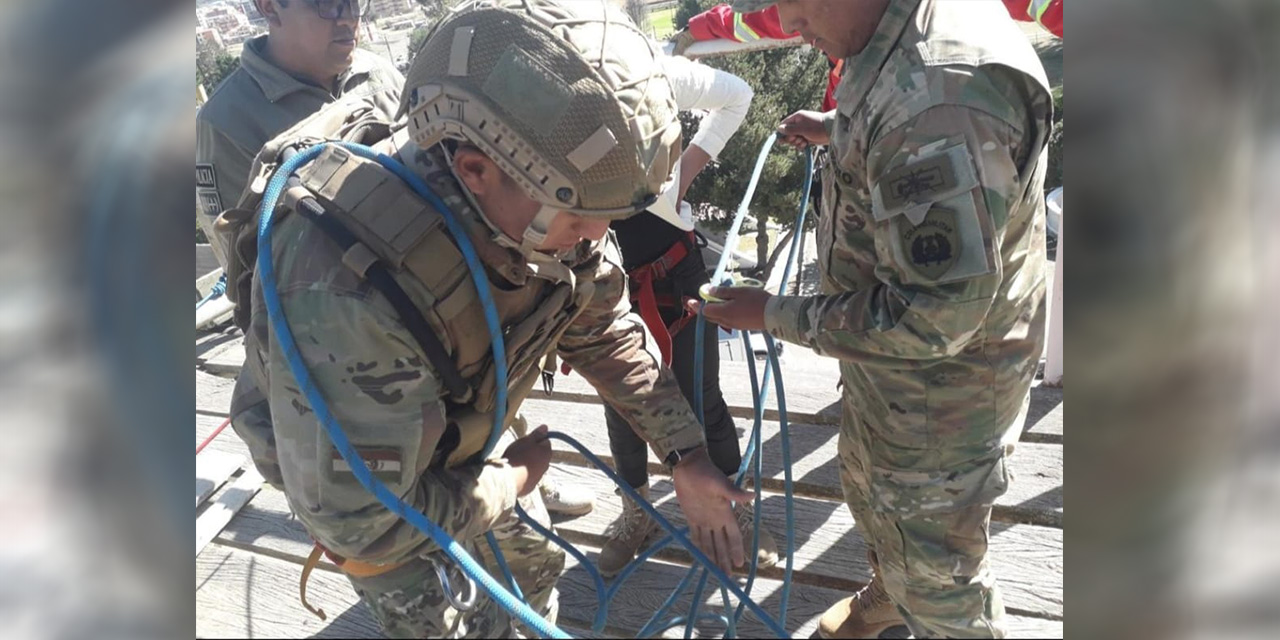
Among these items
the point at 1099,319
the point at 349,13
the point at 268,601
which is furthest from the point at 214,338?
the point at 1099,319

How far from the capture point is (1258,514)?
18.2 inches

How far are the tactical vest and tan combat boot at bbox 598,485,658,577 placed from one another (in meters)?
1.14

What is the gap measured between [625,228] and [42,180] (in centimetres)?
197

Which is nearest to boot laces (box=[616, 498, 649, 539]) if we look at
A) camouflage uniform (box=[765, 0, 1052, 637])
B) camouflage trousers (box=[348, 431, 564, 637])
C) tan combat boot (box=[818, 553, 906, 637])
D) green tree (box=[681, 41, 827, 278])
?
camouflage trousers (box=[348, 431, 564, 637])

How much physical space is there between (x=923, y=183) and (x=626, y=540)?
1.79m

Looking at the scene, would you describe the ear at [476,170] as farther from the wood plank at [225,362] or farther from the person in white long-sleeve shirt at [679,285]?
the wood plank at [225,362]

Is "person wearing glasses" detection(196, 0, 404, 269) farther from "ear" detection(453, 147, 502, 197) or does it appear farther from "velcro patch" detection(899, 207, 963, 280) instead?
"velcro patch" detection(899, 207, 963, 280)

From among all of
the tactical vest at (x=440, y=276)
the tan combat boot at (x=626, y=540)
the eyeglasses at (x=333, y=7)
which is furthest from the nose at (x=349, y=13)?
the tan combat boot at (x=626, y=540)

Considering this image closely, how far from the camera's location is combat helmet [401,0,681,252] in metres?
1.29

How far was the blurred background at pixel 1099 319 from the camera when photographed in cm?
47

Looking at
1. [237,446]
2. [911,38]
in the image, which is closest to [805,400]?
[911,38]

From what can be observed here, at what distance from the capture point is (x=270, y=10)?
2426 millimetres

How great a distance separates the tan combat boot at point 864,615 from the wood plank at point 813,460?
504 mm

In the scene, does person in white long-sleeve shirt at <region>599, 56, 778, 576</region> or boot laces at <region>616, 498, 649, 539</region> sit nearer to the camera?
person in white long-sleeve shirt at <region>599, 56, 778, 576</region>
